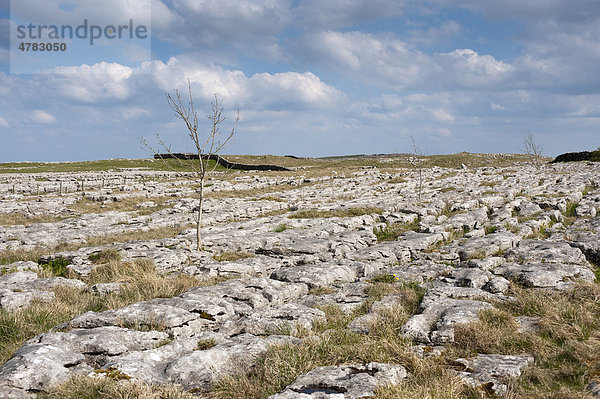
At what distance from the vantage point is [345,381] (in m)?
5.25

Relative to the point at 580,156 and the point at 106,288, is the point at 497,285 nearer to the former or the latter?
the point at 106,288

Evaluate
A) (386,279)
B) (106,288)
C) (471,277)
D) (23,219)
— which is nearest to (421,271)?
(386,279)

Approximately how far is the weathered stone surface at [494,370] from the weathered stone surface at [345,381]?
1106 millimetres

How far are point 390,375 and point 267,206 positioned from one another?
31.2m

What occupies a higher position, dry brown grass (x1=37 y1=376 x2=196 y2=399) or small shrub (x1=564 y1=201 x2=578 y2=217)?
small shrub (x1=564 y1=201 x2=578 y2=217)

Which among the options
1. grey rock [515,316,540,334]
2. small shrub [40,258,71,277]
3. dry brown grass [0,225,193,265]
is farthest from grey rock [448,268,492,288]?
dry brown grass [0,225,193,265]

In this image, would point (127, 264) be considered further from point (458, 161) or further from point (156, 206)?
point (458, 161)

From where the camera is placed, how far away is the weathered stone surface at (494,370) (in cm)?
538

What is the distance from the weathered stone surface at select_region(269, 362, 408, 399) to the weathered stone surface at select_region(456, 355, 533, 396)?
3.63 ft

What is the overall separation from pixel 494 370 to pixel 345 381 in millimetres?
2596

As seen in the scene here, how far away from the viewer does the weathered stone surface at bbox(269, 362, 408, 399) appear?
4.94 m

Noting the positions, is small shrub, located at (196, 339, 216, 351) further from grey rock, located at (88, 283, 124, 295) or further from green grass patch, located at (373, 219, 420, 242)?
green grass patch, located at (373, 219, 420, 242)

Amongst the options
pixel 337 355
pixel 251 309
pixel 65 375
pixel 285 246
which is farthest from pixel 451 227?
pixel 65 375

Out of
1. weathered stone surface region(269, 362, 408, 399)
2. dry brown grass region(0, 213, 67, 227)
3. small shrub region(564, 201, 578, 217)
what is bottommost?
dry brown grass region(0, 213, 67, 227)
